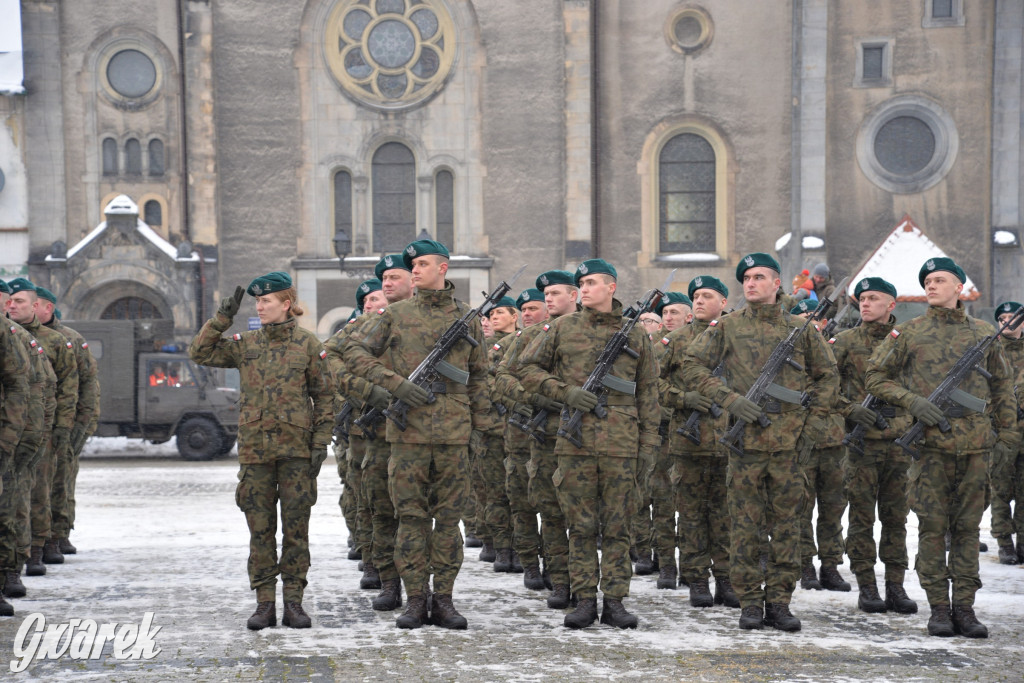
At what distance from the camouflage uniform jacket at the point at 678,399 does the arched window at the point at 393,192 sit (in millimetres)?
18587

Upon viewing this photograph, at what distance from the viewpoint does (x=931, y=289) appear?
7203 mm

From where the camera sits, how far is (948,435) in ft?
22.8

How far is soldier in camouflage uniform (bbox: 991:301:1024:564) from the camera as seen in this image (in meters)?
9.93

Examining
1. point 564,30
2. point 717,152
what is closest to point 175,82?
point 564,30

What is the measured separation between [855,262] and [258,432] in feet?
69.3

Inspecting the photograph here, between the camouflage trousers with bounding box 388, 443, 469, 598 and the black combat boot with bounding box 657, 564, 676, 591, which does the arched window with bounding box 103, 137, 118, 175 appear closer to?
the black combat boot with bounding box 657, 564, 676, 591

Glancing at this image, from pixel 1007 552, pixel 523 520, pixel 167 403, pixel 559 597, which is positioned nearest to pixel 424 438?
pixel 559 597

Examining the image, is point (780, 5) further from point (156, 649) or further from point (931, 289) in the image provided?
point (156, 649)

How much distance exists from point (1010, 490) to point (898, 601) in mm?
3157

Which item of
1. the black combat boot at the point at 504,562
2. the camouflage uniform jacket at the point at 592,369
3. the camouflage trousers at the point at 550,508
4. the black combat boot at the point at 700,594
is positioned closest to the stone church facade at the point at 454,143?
the black combat boot at the point at 504,562

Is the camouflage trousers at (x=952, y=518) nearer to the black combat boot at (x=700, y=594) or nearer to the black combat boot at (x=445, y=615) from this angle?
the black combat boot at (x=700, y=594)

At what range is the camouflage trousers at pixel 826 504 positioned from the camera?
8.22m

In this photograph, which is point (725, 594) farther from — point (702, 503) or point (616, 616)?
point (616, 616)

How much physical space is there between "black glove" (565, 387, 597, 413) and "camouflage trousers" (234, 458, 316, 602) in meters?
1.63
